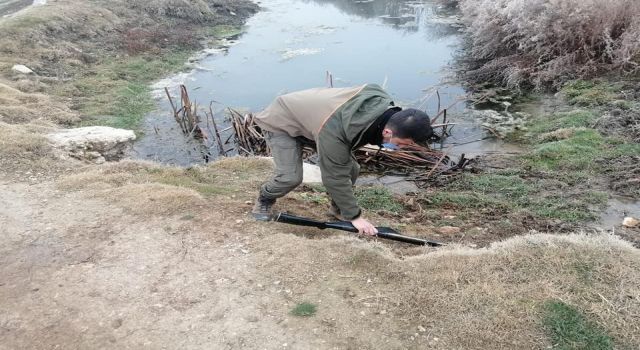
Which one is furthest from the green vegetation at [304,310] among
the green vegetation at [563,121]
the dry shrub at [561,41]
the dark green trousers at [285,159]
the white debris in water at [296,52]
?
the white debris in water at [296,52]

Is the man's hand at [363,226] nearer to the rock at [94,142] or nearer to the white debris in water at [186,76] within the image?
the rock at [94,142]

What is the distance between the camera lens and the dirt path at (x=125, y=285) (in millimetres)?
2984

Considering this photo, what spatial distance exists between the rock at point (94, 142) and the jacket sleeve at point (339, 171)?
4576 millimetres

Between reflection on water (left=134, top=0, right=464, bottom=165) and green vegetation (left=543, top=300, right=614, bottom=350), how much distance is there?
6.50 m

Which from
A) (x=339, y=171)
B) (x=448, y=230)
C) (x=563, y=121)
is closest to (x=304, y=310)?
(x=339, y=171)

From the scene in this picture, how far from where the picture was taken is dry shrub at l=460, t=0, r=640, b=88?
369 inches

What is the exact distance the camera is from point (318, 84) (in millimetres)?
12039

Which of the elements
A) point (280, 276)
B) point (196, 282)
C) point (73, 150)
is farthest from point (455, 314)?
point (73, 150)

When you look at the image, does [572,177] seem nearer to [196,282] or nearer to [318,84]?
[196,282]

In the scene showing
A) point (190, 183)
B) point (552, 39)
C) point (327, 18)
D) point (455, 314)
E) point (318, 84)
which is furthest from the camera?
point (327, 18)

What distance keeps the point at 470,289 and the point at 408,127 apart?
3.58 feet

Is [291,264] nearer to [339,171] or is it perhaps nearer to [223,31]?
[339,171]

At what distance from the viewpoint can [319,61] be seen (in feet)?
46.0

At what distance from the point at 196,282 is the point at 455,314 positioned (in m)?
1.75
